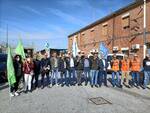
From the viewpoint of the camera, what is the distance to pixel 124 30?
23.3m

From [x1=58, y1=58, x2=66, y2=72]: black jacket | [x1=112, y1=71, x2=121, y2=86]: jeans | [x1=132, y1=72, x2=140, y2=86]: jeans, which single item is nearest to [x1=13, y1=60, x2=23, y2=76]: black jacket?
[x1=58, y1=58, x2=66, y2=72]: black jacket

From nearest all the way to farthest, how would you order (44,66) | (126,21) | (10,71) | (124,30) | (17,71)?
(10,71), (17,71), (44,66), (126,21), (124,30)

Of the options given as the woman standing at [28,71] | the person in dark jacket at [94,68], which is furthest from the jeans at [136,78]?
the woman standing at [28,71]

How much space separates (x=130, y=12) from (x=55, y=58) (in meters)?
11.4

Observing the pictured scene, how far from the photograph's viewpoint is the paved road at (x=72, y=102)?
8211 millimetres

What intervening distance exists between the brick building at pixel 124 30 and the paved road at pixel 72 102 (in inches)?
360

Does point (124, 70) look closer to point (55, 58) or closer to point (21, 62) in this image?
point (55, 58)

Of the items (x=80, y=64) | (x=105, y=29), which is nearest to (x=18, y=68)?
(x=80, y=64)

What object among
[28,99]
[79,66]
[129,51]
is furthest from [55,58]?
[129,51]

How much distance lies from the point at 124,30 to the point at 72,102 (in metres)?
15.3

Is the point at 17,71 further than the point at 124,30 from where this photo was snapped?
No

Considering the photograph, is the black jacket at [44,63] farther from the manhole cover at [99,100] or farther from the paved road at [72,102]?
the manhole cover at [99,100]

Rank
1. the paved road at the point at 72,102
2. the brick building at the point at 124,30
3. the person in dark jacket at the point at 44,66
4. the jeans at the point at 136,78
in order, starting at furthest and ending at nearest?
the brick building at the point at 124,30 < the jeans at the point at 136,78 < the person in dark jacket at the point at 44,66 < the paved road at the point at 72,102

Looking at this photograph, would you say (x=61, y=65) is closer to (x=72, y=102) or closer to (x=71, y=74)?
(x=71, y=74)
